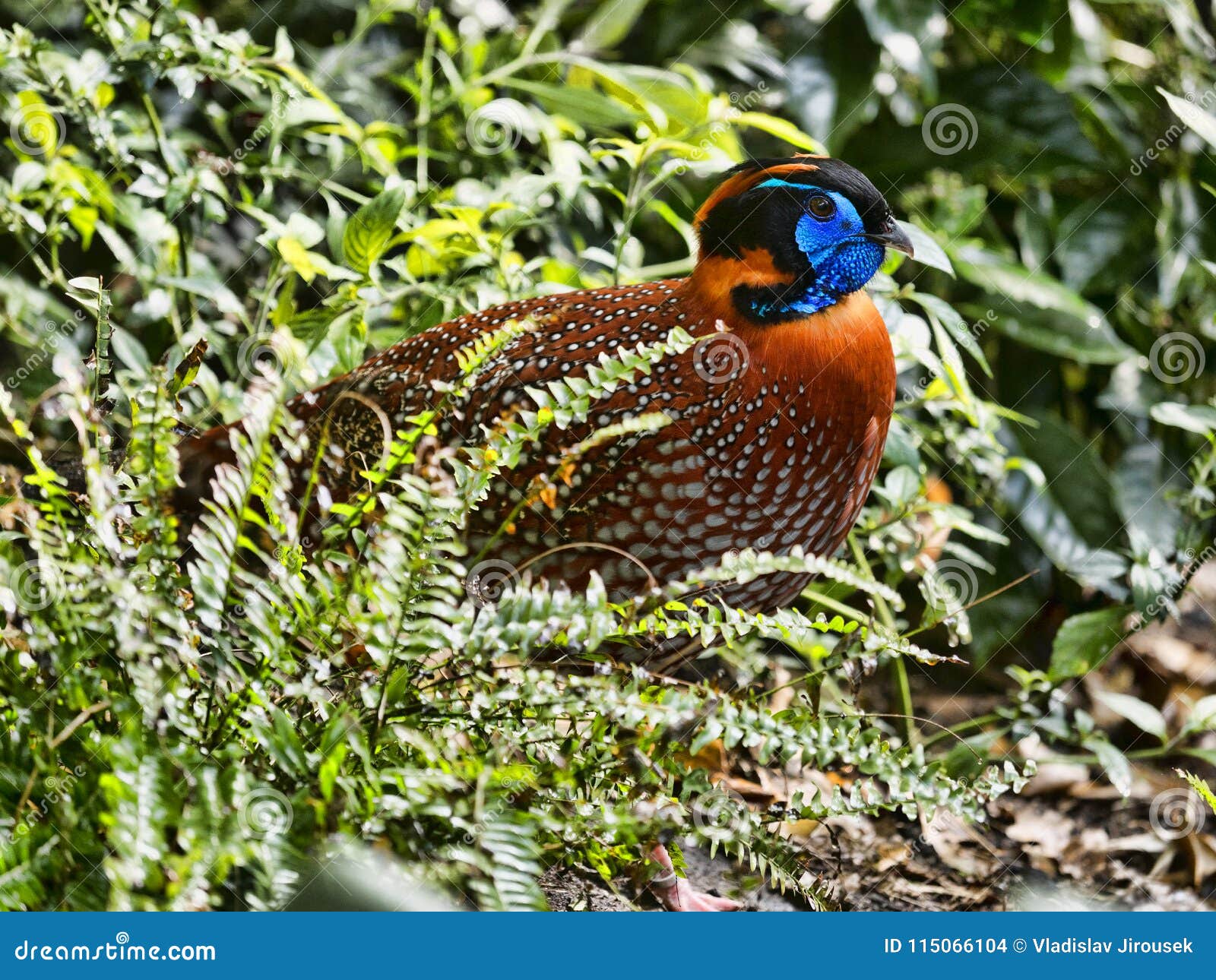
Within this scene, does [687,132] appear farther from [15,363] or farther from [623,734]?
[15,363]

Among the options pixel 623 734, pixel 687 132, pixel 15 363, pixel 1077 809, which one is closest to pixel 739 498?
pixel 623 734

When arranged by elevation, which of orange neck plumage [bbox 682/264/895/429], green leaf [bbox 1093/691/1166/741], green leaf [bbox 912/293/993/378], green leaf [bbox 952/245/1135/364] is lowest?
green leaf [bbox 1093/691/1166/741]

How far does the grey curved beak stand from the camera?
7.07ft

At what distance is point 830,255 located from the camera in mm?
2180

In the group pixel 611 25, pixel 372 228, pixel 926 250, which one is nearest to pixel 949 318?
pixel 926 250

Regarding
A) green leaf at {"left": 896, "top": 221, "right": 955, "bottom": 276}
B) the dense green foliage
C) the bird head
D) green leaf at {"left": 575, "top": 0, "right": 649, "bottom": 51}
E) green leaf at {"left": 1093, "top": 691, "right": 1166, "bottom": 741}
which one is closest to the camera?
the dense green foliage

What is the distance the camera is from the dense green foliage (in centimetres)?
162

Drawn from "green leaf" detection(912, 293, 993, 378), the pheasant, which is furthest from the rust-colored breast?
"green leaf" detection(912, 293, 993, 378)

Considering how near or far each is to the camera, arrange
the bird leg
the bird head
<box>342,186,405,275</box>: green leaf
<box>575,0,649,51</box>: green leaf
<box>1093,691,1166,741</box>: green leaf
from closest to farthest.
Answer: the bird leg → the bird head → <box>342,186,405,275</box>: green leaf → <box>1093,691,1166,741</box>: green leaf → <box>575,0,649,51</box>: green leaf

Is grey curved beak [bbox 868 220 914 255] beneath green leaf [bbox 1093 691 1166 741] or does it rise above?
above

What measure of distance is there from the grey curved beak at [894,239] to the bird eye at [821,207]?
0.09m

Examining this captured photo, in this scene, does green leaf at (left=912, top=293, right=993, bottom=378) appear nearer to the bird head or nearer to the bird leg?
the bird head

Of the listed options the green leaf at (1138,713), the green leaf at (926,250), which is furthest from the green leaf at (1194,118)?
the green leaf at (1138,713)

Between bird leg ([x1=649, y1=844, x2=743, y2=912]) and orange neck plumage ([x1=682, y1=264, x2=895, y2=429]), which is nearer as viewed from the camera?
bird leg ([x1=649, y1=844, x2=743, y2=912])
